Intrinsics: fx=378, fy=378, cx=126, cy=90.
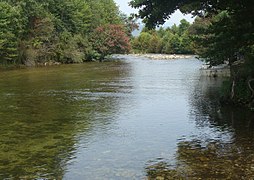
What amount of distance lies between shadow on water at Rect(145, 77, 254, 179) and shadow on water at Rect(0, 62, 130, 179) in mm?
2683

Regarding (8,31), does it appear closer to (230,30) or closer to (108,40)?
(108,40)

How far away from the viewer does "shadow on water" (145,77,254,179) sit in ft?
27.6

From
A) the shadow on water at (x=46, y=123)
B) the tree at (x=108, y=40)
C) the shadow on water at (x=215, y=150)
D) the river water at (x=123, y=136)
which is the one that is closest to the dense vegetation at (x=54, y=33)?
the tree at (x=108, y=40)

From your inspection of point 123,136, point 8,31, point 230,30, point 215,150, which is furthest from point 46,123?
point 8,31

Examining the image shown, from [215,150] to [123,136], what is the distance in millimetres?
3123

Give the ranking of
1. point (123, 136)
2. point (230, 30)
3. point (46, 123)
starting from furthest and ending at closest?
point (46, 123), point (230, 30), point (123, 136)

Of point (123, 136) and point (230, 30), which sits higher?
point (230, 30)

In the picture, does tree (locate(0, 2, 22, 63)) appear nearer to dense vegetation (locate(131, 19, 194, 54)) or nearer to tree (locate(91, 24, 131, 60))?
tree (locate(91, 24, 131, 60))

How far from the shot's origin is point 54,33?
5175 cm

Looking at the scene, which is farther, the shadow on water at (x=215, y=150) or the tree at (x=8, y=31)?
the tree at (x=8, y=31)

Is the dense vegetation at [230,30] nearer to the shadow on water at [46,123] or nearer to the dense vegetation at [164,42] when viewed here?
the shadow on water at [46,123]

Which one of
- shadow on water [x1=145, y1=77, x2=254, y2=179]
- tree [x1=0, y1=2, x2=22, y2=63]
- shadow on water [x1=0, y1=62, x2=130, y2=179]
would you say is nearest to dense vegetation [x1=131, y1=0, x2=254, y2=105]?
shadow on water [x1=145, y1=77, x2=254, y2=179]

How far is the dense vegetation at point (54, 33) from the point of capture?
42.7 m

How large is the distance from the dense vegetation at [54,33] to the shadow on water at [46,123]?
18.7 metres
